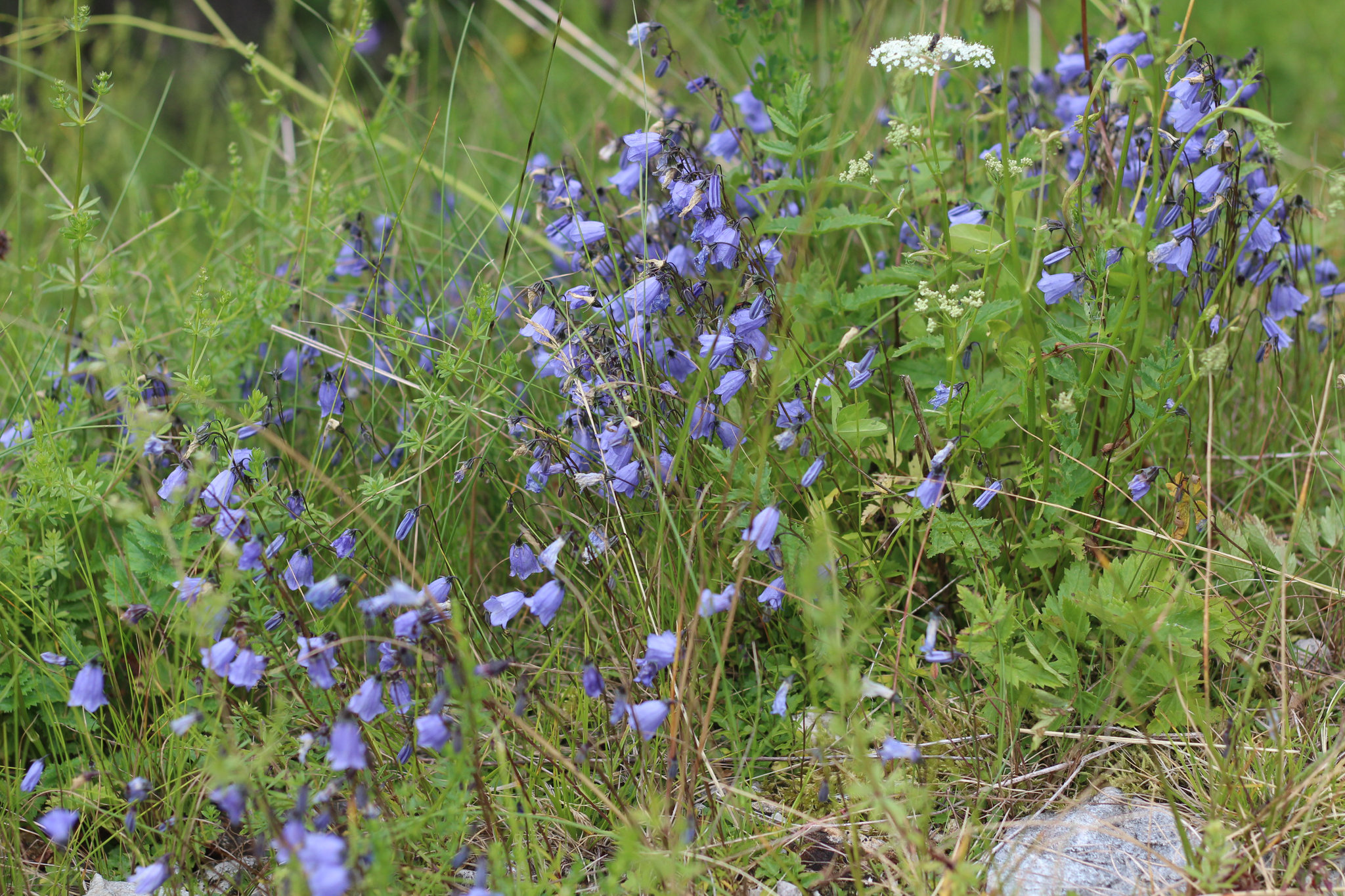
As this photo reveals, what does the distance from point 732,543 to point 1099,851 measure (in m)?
0.95

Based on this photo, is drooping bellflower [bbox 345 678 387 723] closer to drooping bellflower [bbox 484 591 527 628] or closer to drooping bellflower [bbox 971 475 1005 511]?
drooping bellflower [bbox 484 591 527 628]

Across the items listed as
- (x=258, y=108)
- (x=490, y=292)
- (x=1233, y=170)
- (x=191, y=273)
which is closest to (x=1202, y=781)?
(x=1233, y=170)

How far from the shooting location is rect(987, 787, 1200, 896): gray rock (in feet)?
5.91

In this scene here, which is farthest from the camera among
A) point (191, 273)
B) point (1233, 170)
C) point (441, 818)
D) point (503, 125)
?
point (503, 125)

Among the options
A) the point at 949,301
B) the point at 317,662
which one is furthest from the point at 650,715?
the point at 949,301

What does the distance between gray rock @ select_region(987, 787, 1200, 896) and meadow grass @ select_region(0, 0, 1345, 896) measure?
0.19 feet

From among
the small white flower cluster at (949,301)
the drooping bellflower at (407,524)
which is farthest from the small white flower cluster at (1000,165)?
the drooping bellflower at (407,524)

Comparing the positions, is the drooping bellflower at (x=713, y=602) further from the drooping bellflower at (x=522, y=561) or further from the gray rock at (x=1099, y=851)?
the gray rock at (x=1099, y=851)

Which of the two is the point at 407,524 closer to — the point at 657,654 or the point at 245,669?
the point at 245,669

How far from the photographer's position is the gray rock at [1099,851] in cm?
180

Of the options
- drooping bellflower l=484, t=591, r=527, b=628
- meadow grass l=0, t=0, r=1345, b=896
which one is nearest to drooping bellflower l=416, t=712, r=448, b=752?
meadow grass l=0, t=0, r=1345, b=896

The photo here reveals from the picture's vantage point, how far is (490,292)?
2.35 m

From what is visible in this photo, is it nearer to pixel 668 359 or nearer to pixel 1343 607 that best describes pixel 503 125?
pixel 668 359

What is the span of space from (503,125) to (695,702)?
363cm
